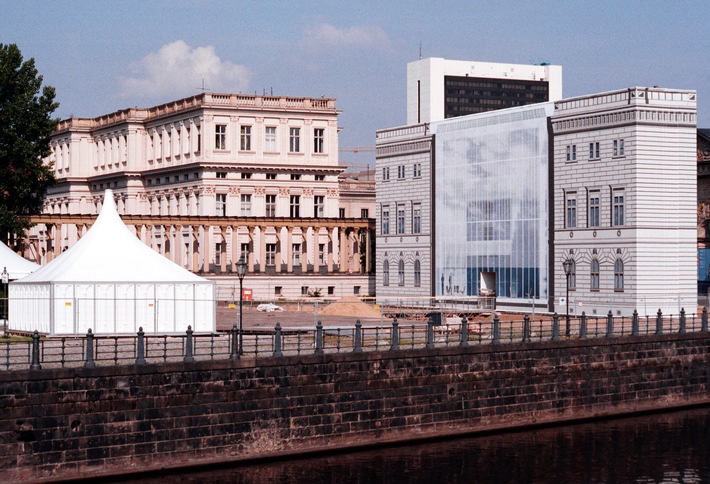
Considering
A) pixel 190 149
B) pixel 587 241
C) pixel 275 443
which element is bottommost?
pixel 275 443

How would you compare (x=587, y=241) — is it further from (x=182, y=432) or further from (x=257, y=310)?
(x=182, y=432)

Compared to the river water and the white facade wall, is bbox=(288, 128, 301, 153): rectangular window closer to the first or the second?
the white facade wall

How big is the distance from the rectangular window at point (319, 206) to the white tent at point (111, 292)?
62226mm

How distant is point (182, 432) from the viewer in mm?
42250

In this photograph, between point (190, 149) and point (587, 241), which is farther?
point (190, 149)

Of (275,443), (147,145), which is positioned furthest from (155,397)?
(147,145)

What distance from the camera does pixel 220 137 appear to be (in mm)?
114812

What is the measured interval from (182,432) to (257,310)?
147 ft

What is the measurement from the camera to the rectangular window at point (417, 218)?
3757 inches

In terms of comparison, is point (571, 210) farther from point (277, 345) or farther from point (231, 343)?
point (277, 345)

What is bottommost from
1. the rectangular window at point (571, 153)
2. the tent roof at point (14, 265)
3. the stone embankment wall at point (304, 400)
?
the stone embankment wall at point (304, 400)

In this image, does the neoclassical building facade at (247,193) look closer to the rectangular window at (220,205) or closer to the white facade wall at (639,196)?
the rectangular window at (220,205)

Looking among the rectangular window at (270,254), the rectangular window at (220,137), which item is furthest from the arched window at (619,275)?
the rectangular window at (220,137)

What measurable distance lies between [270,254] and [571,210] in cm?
3875
